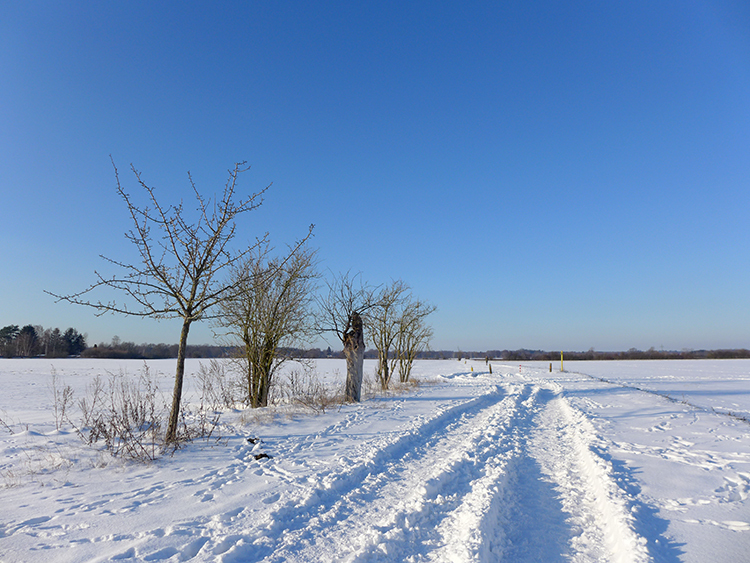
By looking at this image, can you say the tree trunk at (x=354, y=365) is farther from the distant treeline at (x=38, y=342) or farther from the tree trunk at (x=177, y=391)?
the distant treeline at (x=38, y=342)

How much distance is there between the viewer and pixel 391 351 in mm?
21922

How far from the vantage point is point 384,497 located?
4.75 meters

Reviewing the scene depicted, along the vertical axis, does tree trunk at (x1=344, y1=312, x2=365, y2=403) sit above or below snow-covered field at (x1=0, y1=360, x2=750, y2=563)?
above

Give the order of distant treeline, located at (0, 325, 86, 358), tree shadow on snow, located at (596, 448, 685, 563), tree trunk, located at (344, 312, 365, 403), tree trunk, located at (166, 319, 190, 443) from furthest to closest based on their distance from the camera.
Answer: distant treeline, located at (0, 325, 86, 358) → tree trunk, located at (344, 312, 365, 403) → tree trunk, located at (166, 319, 190, 443) → tree shadow on snow, located at (596, 448, 685, 563)

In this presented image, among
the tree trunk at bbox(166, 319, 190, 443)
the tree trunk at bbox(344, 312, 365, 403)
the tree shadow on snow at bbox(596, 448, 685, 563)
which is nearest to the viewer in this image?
the tree shadow on snow at bbox(596, 448, 685, 563)

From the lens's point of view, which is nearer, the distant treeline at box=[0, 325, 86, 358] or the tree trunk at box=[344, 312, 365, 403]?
the tree trunk at box=[344, 312, 365, 403]

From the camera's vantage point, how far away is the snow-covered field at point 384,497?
351 centimetres

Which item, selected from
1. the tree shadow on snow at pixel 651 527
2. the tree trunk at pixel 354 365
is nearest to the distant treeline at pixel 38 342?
the tree trunk at pixel 354 365

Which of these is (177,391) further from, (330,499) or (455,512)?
(455,512)

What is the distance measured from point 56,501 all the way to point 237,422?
4.46 metres

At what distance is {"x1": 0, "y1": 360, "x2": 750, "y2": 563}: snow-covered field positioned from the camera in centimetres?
351

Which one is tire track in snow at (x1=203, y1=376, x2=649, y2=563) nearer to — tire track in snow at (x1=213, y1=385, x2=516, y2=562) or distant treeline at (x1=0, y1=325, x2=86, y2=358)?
tire track in snow at (x1=213, y1=385, x2=516, y2=562)

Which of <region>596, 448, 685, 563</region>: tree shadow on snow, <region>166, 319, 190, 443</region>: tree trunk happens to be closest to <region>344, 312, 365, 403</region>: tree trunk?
<region>166, 319, 190, 443</region>: tree trunk

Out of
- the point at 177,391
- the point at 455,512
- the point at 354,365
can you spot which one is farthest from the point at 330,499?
the point at 354,365
